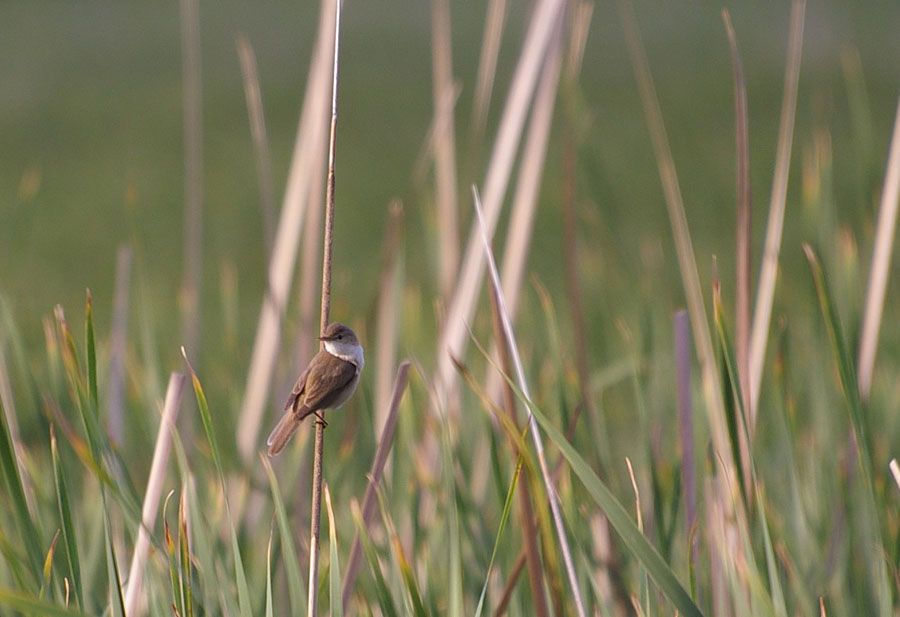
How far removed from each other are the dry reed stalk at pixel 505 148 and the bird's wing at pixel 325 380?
352 mm

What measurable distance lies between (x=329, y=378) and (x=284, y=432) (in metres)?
0.05

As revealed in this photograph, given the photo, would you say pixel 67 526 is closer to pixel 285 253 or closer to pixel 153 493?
pixel 153 493

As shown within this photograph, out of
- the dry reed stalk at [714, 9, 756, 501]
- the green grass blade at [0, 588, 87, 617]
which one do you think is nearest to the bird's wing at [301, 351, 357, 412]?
the green grass blade at [0, 588, 87, 617]

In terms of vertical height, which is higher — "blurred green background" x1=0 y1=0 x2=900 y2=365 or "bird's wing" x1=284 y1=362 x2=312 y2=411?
"bird's wing" x1=284 y1=362 x2=312 y2=411

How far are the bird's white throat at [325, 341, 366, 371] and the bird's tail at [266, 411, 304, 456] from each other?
5 centimetres

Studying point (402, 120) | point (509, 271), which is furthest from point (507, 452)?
point (402, 120)

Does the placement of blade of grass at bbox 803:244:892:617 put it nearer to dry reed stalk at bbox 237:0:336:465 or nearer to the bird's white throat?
the bird's white throat

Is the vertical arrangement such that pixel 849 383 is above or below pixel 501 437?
above

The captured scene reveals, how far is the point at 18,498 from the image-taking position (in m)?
A: 0.80

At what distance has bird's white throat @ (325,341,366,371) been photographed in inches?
30.8

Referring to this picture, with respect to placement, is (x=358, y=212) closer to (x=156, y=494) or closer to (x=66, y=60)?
(x=66, y=60)

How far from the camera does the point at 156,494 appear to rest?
0.93 metres

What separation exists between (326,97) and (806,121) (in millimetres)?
5344

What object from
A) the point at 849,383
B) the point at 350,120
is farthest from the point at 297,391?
the point at 350,120
